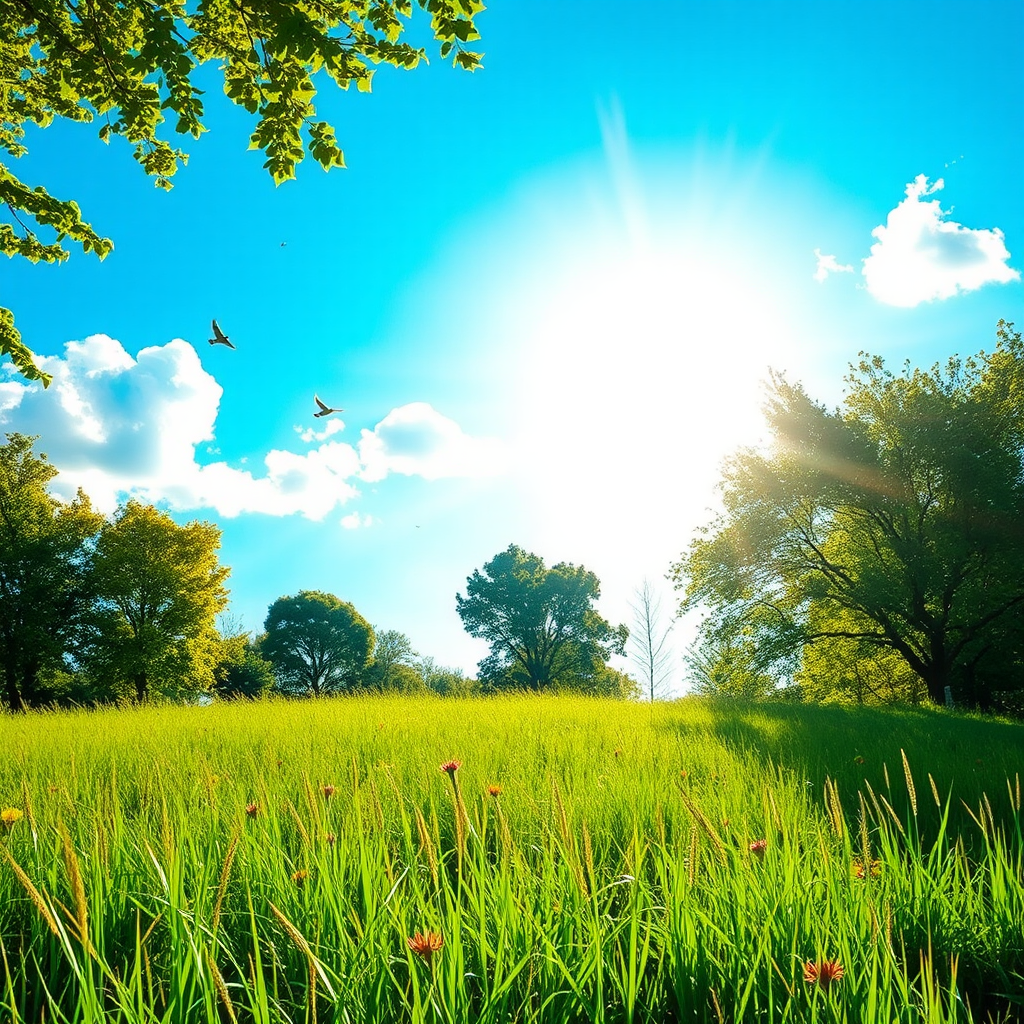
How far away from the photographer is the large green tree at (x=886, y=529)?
1897cm

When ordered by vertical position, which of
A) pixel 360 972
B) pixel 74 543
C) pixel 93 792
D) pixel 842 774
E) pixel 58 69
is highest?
pixel 58 69

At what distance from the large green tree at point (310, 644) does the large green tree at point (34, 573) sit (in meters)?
20.1

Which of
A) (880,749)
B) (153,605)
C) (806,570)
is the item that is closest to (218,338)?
(880,749)

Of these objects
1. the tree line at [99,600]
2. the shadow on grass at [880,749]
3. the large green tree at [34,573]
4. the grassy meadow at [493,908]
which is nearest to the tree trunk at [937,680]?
the shadow on grass at [880,749]

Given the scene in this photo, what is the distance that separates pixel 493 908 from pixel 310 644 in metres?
50.4

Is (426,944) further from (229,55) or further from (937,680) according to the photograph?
(937,680)

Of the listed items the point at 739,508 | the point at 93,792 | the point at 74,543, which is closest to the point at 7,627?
the point at 74,543

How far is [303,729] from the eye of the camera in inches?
272

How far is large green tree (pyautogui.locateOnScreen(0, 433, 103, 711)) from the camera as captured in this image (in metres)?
25.5

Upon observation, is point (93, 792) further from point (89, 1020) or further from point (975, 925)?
point (975, 925)

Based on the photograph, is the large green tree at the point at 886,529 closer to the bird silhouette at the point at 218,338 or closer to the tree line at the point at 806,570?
the tree line at the point at 806,570

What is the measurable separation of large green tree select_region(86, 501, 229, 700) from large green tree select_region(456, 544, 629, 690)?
20840 mm

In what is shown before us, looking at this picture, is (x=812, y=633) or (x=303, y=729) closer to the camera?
(x=303, y=729)

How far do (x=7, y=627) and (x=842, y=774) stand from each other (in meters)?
32.5
